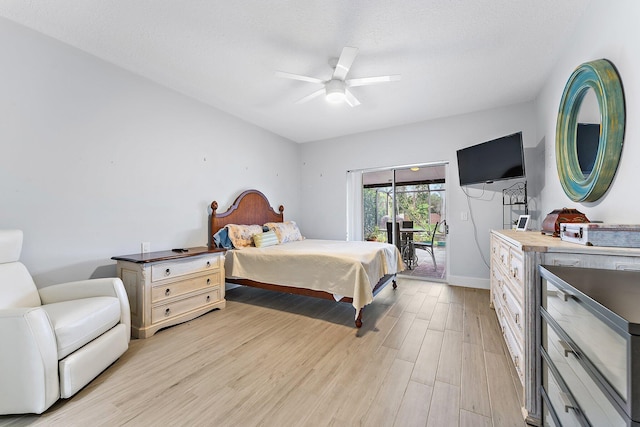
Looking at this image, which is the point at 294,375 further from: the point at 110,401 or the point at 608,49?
the point at 608,49

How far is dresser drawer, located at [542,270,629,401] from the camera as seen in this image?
2.17 feet

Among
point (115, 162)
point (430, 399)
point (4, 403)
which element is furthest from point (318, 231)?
point (4, 403)

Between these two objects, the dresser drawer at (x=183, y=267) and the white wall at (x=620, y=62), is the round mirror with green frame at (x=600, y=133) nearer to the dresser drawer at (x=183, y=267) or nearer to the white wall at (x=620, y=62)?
the white wall at (x=620, y=62)

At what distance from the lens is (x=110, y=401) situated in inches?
61.1

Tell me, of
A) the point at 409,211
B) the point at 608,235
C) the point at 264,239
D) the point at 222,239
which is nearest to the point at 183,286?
the point at 222,239

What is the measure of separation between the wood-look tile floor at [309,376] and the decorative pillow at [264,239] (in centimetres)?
102

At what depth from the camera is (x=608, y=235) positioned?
1.28 meters

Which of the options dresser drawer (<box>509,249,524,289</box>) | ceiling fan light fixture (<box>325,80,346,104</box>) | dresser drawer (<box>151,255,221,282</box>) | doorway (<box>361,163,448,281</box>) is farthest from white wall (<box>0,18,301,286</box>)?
dresser drawer (<box>509,249,524,289</box>)

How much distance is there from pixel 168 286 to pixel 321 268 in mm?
1554

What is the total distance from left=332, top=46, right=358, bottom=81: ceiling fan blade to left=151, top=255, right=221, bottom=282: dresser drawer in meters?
2.41

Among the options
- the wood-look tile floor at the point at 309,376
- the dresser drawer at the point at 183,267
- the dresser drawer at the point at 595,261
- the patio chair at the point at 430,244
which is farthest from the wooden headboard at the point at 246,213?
the dresser drawer at the point at 595,261

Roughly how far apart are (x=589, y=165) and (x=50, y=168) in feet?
14.1

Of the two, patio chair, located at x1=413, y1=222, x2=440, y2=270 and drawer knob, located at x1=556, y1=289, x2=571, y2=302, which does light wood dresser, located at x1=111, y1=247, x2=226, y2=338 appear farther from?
patio chair, located at x1=413, y1=222, x2=440, y2=270

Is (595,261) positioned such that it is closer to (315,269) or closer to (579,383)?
(579,383)
